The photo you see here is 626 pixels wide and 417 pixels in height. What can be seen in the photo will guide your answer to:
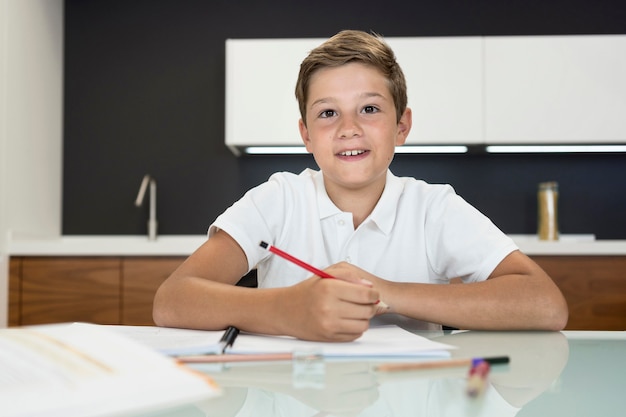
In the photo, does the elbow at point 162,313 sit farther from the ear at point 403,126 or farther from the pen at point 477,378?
the ear at point 403,126

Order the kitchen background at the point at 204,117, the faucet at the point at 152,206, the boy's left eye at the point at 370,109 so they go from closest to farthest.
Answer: the boy's left eye at the point at 370,109
the faucet at the point at 152,206
the kitchen background at the point at 204,117

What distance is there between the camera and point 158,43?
3359 mm

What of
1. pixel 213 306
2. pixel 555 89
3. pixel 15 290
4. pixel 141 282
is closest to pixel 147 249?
pixel 141 282

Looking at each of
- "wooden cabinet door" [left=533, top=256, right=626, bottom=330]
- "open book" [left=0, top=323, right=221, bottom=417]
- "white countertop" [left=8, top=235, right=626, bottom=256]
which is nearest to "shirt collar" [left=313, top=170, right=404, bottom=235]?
"open book" [left=0, top=323, right=221, bottom=417]

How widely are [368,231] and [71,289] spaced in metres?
1.59

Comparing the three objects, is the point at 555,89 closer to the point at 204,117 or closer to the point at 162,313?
the point at 204,117

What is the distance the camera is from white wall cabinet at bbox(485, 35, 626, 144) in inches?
116

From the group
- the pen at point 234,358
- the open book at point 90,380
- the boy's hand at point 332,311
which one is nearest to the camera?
the open book at point 90,380

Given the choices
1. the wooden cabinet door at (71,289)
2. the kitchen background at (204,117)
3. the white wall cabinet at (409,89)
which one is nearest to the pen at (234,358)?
the wooden cabinet door at (71,289)

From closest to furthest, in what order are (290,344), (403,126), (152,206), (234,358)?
(234,358) < (290,344) < (403,126) < (152,206)

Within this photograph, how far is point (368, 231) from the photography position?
1500 mm

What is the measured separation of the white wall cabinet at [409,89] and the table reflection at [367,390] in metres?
2.24

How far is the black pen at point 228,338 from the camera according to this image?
0.80 metres

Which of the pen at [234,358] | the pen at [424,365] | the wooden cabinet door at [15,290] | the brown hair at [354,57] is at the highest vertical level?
the brown hair at [354,57]
